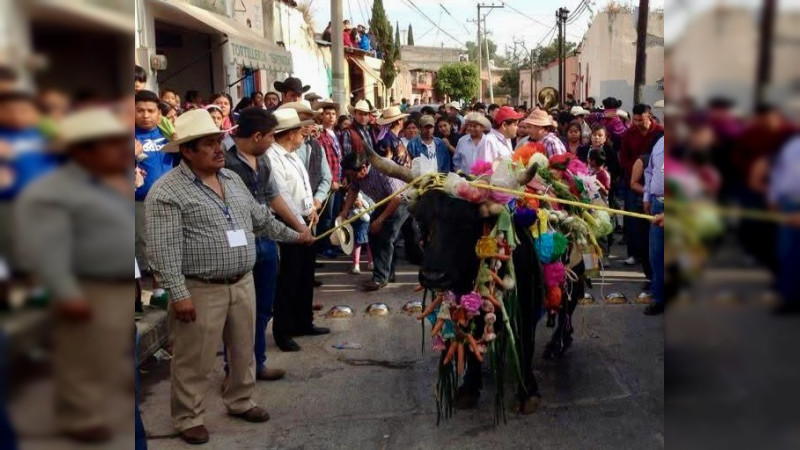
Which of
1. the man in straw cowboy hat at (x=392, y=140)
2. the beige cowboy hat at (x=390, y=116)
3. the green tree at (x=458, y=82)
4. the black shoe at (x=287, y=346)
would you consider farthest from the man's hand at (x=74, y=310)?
the green tree at (x=458, y=82)

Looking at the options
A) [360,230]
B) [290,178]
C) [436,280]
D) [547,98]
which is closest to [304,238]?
[290,178]

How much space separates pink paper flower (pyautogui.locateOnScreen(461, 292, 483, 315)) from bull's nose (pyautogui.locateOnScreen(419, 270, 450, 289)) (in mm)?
118

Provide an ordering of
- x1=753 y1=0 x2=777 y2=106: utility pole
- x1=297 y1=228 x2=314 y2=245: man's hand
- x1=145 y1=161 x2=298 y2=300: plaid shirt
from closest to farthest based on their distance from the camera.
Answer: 1. x1=753 y1=0 x2=777 y2=106: utility pole
2. x1=145 y1=161 x2=298 y2=300: plaid shirt
3. x1=297 y1=228 x2=314 y2=245: man's hand

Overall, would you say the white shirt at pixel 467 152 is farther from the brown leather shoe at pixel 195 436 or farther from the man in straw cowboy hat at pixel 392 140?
the brown leather shoe at pixel 195 436

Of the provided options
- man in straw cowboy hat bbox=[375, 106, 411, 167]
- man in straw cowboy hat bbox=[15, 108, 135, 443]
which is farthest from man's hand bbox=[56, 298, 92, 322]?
man in straw cowboy hat bbox=[375, 106, 411, 167]

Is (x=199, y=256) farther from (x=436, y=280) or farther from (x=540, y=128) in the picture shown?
(x=540, y=128)

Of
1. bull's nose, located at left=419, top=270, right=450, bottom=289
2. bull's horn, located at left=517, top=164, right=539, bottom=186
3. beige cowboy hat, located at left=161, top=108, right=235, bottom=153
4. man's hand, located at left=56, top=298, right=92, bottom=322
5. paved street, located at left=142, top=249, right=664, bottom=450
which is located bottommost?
paved street, located at left=142, top=249, right=664, bottom=450

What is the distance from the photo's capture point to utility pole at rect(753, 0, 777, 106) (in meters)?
0.69

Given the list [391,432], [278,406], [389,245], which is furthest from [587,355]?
[389,245]

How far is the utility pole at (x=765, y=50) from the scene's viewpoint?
69cm

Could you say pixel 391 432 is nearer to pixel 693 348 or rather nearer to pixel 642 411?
pixel 642 411

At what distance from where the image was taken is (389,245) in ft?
25.2

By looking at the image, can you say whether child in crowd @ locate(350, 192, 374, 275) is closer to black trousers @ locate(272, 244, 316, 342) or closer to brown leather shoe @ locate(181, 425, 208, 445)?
black trousers @ locate(272, 244, 316, 342)

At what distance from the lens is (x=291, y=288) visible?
5.70 metres
